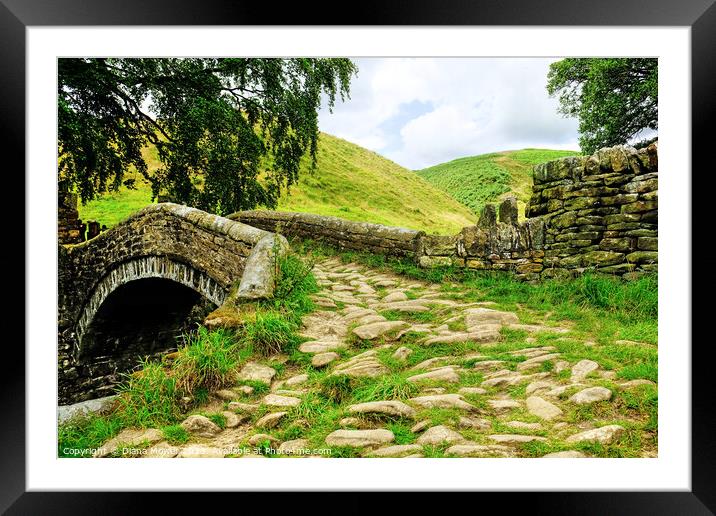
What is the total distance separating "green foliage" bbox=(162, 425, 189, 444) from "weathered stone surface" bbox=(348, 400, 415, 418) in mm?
1265

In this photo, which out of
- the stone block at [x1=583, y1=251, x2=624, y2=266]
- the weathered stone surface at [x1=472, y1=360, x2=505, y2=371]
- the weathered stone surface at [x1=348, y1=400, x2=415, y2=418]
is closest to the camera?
the weathered stone surface at [x1=348, y1=400, x2=415, y2=418]

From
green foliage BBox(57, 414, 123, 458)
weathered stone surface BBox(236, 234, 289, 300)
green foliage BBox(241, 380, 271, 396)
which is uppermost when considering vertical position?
weathered stone surface BBox(236, 234, 289, 300)

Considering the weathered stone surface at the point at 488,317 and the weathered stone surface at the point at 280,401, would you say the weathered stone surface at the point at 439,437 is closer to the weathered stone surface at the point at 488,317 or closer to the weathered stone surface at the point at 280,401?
the weathered stone surface at the point at 280,401

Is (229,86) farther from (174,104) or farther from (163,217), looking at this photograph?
(163,217)

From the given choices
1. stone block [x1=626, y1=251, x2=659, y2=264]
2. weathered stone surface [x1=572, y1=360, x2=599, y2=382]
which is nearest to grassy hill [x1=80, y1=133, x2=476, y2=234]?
stone block [x1=626, y1=251, x2=659, y2=264]

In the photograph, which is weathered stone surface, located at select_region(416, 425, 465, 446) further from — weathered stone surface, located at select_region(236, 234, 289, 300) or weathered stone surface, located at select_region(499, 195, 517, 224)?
weathered stone surface, located at select_region(499, 195, 517, 224)

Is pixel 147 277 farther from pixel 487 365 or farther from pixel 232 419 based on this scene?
pixel 487 365

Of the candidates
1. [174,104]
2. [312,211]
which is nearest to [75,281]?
[174,104]

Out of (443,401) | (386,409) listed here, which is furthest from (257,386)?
(443,401)

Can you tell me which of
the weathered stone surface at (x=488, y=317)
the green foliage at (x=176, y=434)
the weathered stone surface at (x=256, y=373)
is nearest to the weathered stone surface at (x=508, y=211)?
the weathered stone surface at (x=488, y=317)

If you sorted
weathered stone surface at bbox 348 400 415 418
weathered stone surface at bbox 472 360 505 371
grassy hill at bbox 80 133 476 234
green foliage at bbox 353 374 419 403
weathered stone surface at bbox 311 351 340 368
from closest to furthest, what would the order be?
weathered stone surface at bbox 348 400 415 418 → green foliage at bbox 353 374 419 403 → weathered stone surface at bbox 472 360 505 371 → weathered stone surface at bbox 311 351 340 368 → grassy hill at bbox 80 133 476 234

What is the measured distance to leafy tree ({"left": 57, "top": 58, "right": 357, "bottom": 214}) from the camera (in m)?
7.62

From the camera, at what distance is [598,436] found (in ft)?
9.93

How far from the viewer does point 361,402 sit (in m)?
3.65
